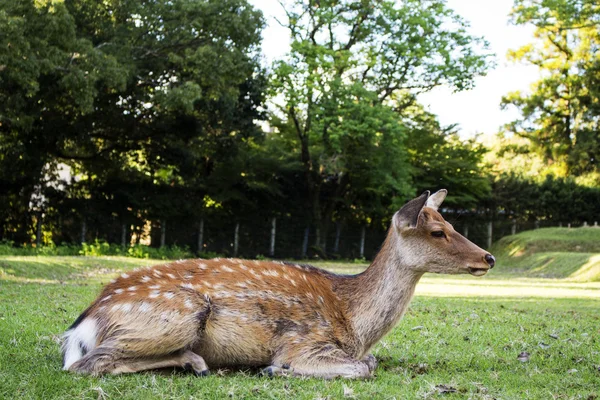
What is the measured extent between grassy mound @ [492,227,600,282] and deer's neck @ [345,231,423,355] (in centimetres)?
1625

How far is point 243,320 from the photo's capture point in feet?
16.4

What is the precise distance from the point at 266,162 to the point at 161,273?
27.4m

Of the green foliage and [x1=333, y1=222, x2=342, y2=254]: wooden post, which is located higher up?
[x1=333, y1=222, x2=342, y2=254]: wooden post

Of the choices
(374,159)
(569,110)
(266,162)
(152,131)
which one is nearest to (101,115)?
(152,131)

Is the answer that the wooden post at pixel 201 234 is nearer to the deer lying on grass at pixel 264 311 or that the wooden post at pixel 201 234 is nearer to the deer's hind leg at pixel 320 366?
the deer lying on grass at pixel 264 311

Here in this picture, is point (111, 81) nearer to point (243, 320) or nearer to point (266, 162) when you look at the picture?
point (266, 162)

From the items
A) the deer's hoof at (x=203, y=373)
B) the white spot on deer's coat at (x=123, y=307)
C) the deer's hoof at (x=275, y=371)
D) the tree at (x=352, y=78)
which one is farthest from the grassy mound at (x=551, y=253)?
the white spot on deer's coat at (x=123, y=307)

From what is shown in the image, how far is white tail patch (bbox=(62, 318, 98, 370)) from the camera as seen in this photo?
474cm

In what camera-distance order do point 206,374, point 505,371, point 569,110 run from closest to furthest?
point 206,374, point 505,371, point 569,110

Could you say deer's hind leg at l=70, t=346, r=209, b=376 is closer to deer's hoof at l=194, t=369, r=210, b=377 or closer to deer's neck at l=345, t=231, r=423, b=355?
deer's hoof at l=194, t=369, r=210, b=377

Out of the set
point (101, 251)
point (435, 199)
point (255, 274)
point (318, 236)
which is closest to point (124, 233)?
point (101, 251)

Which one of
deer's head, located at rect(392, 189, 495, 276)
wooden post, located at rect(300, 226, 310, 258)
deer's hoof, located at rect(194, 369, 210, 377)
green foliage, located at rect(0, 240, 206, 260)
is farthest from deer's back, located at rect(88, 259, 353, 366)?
wooden post, located at rect(300, 226, 310, 258)

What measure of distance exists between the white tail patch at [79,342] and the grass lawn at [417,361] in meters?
0.14

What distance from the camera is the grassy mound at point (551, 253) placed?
2206 cm
